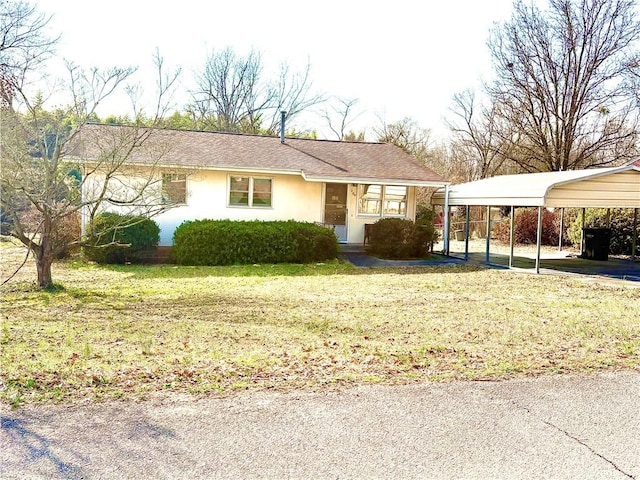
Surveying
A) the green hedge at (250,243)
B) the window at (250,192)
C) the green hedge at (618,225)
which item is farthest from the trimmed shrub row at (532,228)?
the green hedge at (250,243)

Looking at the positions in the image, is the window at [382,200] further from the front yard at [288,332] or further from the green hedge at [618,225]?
the green hedge at [618,225]

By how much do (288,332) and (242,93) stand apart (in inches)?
1333

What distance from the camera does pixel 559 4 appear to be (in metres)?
24.7

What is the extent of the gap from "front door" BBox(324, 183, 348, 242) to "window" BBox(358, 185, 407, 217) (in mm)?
552

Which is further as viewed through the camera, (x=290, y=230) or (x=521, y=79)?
(x=521, y=79)

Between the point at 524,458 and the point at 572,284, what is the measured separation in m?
9.66

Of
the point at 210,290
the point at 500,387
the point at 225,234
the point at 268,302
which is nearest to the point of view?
the point at 500,387

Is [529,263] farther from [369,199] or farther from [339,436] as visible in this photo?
[339,436]

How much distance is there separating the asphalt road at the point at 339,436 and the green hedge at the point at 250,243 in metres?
10.3

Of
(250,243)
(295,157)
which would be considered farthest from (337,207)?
(250,243)

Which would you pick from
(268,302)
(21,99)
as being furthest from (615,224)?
(21,99)

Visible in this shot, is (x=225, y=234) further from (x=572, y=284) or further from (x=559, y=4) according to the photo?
(x=559, y=4)

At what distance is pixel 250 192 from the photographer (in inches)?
707

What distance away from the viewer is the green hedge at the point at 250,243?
14594mm
